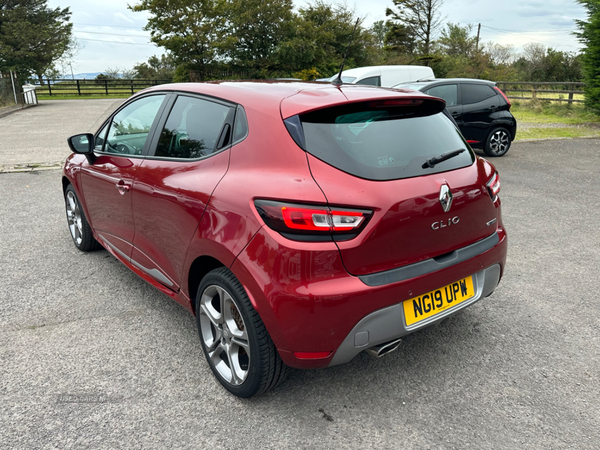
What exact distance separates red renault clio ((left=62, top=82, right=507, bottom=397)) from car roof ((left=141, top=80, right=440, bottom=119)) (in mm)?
12

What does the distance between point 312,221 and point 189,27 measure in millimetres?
38357

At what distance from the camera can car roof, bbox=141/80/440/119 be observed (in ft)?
7.64

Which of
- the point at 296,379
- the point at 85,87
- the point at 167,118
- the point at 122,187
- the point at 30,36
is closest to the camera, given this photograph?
the point at 296,379

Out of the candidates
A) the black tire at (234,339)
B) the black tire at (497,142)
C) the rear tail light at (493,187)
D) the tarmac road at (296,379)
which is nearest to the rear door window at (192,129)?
the black tire at (234,339)

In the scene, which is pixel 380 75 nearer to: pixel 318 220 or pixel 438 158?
pixel 438 158

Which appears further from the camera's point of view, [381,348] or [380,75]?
[380,75]

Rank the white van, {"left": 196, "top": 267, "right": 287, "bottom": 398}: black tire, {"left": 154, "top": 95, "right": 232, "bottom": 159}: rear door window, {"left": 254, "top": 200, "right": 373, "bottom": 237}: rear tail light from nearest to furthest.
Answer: {"left": 254, "top": 200, "right": 373, "bottom": 237}: rear tail light
{"left": 196, "top": 267, "right": 287, "bottom": 398}: black tire
{"left": 154, "top": 95, "right": 232, "bottom": 159}: rear door window
the white van

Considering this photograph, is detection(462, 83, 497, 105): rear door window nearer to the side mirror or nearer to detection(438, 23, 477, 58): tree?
the side mirror

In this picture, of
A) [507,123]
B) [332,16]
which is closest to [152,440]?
[507,123]

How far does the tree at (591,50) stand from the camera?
16.6 meters

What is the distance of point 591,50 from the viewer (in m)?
16.8

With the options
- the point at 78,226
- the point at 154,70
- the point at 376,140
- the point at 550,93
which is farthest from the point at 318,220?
the point at 154,70

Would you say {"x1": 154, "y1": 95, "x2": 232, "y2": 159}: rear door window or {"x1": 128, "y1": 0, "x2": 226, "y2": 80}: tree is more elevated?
{"x1": 128, "y1": 0, "x2": 226, "y2": 80}: tree

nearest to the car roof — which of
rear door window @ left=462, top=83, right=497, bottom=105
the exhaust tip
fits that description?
the exhaust tip
